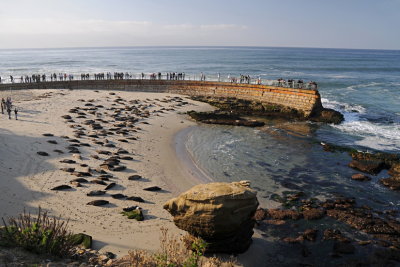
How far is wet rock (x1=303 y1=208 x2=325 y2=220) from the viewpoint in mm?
15570

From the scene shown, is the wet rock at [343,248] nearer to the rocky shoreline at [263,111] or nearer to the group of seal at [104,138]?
the group of seal at [104,138]

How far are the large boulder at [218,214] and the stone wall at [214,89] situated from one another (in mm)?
29580

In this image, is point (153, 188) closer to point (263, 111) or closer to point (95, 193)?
point (95, 193)

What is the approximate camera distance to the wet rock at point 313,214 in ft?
51.1

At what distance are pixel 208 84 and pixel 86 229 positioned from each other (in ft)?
130

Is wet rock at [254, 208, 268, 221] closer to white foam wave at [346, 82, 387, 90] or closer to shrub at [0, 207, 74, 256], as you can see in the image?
shrub at [0, 207, 74, 256]

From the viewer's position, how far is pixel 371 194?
18.3m

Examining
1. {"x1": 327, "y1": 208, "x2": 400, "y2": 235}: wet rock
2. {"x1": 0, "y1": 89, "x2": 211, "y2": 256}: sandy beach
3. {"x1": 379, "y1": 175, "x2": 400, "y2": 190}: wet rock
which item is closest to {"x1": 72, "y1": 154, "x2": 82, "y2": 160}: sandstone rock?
{"x1": 0, "y1": 89, "x2": 211, "y2": 256}: sandy beach

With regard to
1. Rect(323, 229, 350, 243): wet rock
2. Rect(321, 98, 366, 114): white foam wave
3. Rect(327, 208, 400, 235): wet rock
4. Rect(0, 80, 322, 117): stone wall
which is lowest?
Rect(323, 229, 350, 243): wet rock

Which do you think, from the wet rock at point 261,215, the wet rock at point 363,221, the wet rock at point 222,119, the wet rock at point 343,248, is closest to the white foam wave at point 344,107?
the wet rock at point 222,119

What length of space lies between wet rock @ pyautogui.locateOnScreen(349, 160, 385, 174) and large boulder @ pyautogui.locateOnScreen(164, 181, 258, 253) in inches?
561

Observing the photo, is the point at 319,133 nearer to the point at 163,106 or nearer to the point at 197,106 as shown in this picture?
the point at 197,106

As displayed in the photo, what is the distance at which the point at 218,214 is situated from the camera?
11164 mm

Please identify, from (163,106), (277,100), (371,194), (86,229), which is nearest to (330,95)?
(277,100)
